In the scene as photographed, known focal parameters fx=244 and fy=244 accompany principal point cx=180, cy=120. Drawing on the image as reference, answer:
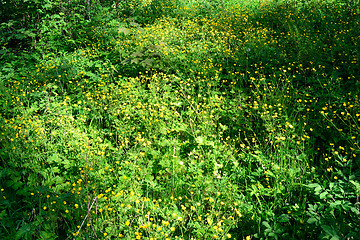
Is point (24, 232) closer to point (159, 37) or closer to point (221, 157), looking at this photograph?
point (221, 157)

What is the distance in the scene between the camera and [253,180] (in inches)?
102

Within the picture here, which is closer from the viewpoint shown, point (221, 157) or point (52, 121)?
point (221, 157)

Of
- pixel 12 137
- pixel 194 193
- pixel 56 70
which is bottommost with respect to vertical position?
pixel 194 193

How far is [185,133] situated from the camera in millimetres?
3424

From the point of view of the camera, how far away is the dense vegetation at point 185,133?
2.22m

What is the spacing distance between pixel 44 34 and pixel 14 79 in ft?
5.63

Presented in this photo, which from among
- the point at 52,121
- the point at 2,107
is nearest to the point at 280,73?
the point at 52,121

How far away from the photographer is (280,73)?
4.14 metres

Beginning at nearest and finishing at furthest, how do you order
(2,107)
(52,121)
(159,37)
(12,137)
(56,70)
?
(12,137)
(52,121)
(2,107)
(56,70)
(159,37)

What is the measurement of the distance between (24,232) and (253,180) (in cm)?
213

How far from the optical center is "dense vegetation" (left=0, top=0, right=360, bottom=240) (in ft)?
7.28

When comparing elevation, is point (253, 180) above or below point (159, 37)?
below

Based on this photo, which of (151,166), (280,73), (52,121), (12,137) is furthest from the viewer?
(280,73)

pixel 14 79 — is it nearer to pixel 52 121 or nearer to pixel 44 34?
pixel 44 34
